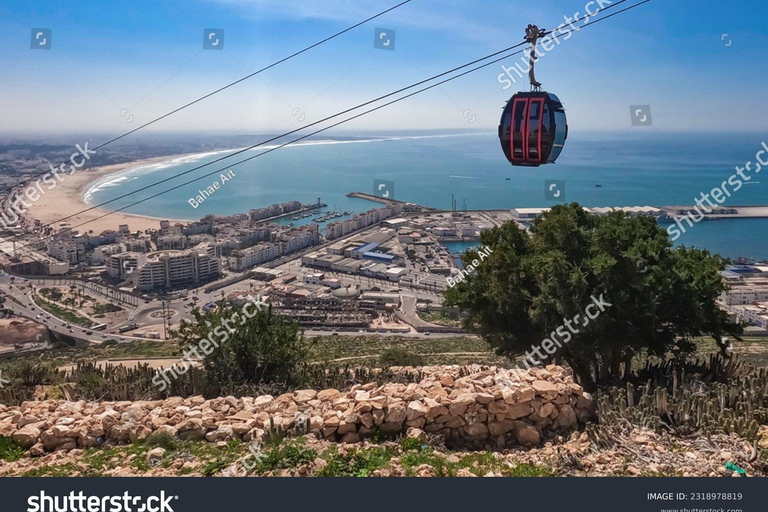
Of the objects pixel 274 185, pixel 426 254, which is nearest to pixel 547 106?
pixel 426 254

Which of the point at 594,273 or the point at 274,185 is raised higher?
the point at 274,185

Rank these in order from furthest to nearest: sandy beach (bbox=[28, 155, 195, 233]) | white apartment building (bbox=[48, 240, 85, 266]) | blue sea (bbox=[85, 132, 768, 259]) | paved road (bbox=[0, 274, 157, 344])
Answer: blue sea (bbox=[85, 132, 768, 259])
sandy beach (bbox=[28, 155, 195, 233])
white apartment building (bbox=[48, 240, 85, 266])
paved road (bbox=[0, 274, 157, 344])

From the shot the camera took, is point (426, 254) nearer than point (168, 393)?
No

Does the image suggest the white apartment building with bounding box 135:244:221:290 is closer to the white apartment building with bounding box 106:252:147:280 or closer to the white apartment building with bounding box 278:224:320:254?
the white apartment building with bounding box 106:252:147:280

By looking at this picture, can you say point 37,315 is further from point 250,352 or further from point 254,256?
point 250,352

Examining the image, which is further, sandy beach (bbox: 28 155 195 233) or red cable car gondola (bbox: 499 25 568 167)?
sandy beach (bbox: 28 155 195 233)

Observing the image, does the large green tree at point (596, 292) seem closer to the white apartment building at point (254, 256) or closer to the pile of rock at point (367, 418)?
the pile of rock at point (367, 418)

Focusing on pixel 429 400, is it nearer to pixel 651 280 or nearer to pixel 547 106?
pixel 651 280

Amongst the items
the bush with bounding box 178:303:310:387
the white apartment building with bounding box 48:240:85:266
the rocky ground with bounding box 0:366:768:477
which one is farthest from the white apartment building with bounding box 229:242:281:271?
the rocky ground with bounding box 0:366:768:477
